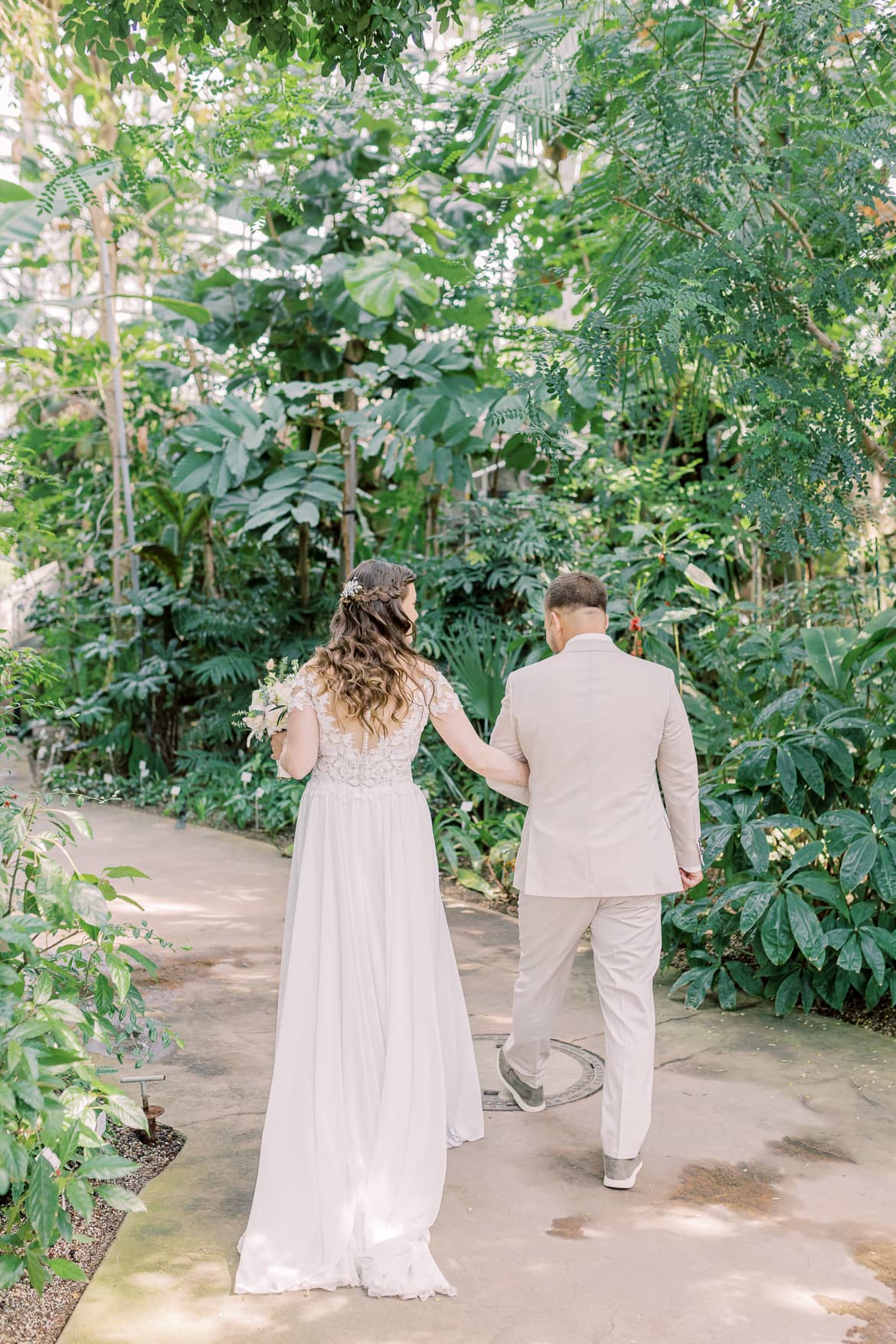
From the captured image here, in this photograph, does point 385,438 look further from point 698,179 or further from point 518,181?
point 698,179

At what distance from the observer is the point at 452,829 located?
7375 millimetres

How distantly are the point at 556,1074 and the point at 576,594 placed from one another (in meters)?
1.87

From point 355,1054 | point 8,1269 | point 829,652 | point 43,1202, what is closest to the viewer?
point 43,1202

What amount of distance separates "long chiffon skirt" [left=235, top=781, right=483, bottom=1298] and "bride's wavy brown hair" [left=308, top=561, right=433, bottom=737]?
25cm

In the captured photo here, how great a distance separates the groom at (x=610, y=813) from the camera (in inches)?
136

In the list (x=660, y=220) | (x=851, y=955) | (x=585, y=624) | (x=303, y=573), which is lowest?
(x=851, y=955)

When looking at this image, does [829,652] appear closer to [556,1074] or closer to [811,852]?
[811,852]

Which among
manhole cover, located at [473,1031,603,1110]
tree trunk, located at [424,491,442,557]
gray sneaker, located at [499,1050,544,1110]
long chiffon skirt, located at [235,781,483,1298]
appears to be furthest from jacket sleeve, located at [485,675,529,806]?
tree trunk, located at [424,491,442,557]

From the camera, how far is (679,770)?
11.7 ft

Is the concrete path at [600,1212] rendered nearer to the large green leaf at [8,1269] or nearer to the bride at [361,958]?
the bride at [361,958]

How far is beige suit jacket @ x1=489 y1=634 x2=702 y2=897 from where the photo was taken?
3.47 metres

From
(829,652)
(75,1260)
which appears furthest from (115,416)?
(75,1260)

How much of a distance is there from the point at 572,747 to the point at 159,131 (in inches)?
263

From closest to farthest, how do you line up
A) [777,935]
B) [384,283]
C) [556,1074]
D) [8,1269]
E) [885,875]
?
[8,1269] < [556,1074] < [885,875] < [777,935] < [384,283]
